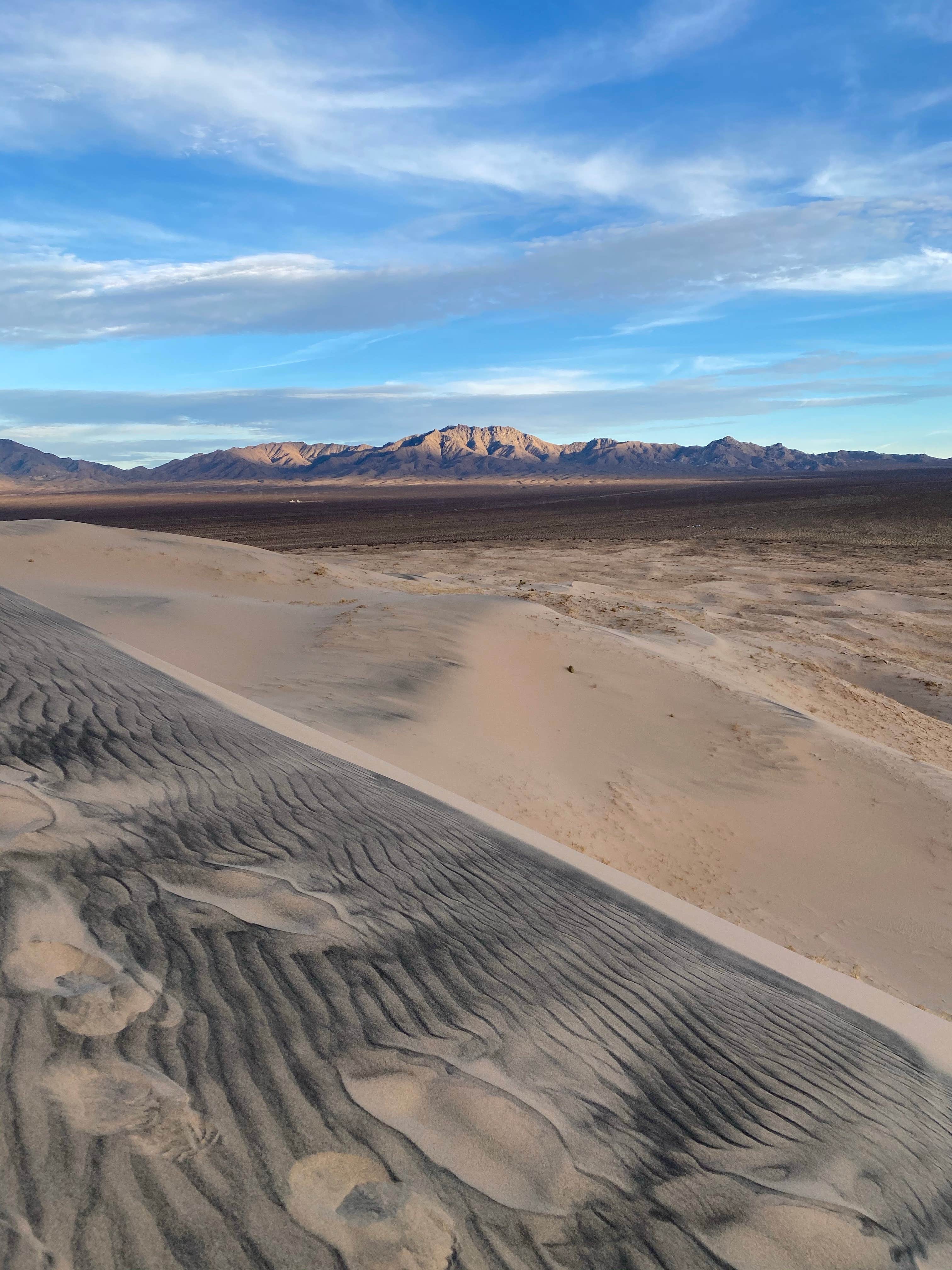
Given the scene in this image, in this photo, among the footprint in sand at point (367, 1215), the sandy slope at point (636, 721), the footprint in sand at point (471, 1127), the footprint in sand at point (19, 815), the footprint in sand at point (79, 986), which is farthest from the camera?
the sandy slope at point (636, 721)

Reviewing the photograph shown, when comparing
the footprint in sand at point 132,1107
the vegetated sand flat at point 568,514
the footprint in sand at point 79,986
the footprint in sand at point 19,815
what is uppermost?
the vegetated sand flat at point 568,514

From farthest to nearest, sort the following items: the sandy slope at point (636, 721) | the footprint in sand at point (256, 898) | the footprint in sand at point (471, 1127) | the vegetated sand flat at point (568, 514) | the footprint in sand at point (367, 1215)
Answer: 1. the vegetated sand flat at point (568, 514)
2. the sandy slope at point (636, 721)
3. the footprint in sand at point (256, 898)
4. the footprint in sand at point (471, 1127)
5. the footprint in sand at point (367, 1215)

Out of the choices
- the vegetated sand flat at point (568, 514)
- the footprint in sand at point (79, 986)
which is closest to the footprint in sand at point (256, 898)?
the footprint in sand at point (79, 986)

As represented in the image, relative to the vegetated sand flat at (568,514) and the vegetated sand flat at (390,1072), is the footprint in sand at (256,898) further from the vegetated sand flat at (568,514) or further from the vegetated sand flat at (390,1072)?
the vegetated sand flat at (568,514)

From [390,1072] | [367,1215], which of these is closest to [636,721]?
[390,1072]

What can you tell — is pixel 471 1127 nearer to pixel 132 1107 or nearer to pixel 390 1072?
pixel 390 1072

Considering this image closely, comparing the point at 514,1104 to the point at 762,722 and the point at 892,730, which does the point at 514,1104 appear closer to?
the point at 762,722
